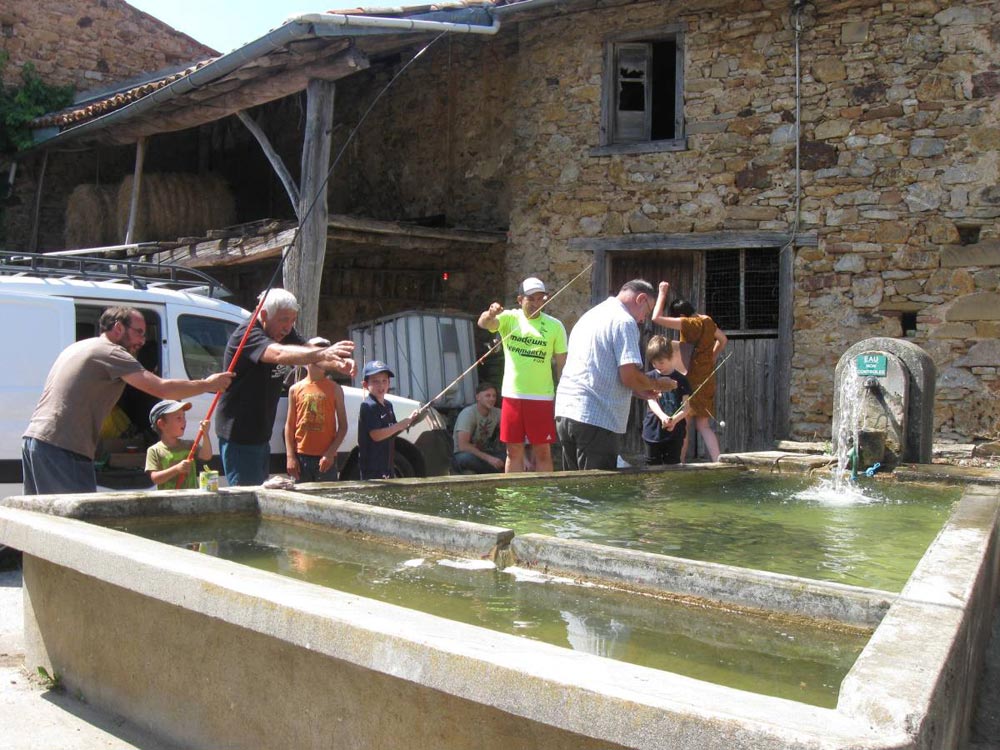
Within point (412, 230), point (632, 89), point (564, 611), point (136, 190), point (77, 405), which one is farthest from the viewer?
point (136, 190)

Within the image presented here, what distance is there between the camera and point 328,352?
4.76 metres

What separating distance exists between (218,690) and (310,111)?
709cm

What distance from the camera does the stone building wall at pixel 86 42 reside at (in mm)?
14984

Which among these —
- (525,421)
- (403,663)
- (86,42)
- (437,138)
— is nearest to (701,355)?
(525,421)

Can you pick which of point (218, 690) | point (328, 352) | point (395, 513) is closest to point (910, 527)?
point (395, 513)

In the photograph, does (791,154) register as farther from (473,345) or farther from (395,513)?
(395,513)

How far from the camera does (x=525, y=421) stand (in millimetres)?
7164

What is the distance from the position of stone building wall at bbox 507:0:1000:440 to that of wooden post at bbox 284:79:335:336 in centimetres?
295

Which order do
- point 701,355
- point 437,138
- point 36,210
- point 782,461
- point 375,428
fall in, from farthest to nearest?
point 36,210, point 437,138, point 701,355, point 782,461, point 375,428

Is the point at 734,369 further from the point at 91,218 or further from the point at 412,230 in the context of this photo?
the point at 91,218

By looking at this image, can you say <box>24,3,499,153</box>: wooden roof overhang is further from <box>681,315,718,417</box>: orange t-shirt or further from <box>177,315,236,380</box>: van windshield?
<box>681,315,718,417</box>: orange t-shirt

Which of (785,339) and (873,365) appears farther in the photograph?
(785,339)

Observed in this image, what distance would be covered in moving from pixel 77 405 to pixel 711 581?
3.13 meters

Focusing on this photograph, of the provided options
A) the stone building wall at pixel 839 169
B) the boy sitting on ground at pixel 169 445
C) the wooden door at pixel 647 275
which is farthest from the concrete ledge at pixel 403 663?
the wooden door at pixel 647 275
